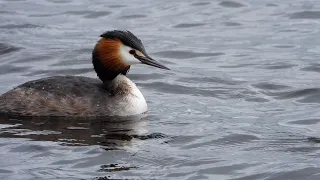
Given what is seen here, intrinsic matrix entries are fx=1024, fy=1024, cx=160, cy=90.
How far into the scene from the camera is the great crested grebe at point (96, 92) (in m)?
12.0

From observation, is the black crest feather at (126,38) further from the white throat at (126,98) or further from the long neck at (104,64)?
the white throat at (126,98)

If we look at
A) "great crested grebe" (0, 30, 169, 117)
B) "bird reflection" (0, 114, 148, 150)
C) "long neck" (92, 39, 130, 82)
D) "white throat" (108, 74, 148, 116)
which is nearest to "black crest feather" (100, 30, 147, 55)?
"great crested grebe" (0, 30, 169, 117)

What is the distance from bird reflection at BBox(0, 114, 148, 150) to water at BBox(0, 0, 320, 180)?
0.01 metres

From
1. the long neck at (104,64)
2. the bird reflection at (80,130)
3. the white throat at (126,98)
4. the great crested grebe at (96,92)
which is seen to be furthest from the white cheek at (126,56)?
the bird reflection at (80,130)

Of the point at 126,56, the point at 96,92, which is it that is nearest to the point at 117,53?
the point at 126,56

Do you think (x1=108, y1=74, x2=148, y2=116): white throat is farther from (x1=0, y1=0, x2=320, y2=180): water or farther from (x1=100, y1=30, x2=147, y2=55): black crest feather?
(x1=100, y1=30, x2=147, y2=55): black crest feather

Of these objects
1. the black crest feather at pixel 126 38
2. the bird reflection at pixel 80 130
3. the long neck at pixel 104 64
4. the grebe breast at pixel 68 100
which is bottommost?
the bird reflection at pixel 80 130

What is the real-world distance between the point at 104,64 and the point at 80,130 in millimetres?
1153

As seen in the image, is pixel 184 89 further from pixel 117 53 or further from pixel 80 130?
pixel 80 130

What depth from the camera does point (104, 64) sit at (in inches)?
481

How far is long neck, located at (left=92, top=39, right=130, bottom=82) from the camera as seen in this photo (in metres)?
12.2

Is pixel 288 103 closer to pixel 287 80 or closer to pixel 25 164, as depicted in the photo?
pixel 287 80

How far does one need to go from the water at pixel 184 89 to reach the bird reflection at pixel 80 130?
0.04 ft

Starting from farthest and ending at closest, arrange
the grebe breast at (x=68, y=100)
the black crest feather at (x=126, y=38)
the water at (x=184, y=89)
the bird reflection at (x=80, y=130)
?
the black crest feather at (x=126, y=38)
the grebe breast at (x=68, y=100)
the bird reflection at (x=80, y=130)
the water at (x=184, y=89)
